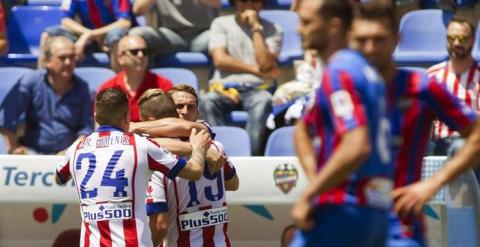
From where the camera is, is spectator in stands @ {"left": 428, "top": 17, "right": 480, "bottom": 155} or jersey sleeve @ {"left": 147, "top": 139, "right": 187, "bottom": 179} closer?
jersey sleeve @ {"left": 147, "top": 139, "right": 187, "bottom": 179}

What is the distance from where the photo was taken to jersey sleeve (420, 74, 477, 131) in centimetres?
495

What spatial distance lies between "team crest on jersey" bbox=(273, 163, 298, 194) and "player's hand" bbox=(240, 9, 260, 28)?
7.61 ft

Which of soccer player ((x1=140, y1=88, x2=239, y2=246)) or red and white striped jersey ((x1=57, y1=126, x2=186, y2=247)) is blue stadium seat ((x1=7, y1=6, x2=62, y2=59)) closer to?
soccer player ((x1=140, y1=88, x2=239, y2=246))

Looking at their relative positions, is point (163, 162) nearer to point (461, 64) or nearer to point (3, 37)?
point (461, 64)

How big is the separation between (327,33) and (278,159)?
3.68 m

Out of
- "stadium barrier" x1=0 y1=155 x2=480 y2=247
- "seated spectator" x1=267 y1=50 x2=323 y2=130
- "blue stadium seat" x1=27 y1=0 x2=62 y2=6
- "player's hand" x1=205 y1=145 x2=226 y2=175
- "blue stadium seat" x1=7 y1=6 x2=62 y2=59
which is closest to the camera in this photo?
"player's hand" x1=205 y1=145 x2=226 y2=175

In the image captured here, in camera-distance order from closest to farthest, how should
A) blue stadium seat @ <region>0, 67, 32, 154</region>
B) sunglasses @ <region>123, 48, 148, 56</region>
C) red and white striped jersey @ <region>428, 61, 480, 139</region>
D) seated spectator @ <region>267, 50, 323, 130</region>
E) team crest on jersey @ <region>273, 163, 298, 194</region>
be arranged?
team crest on jersey @ <region>273, 163, 298, 194</region>, red and white striped jersey @ <region>428, 61, 480, 139</region>, seated spectator @ <region>267, 50, 323, 130</region>, sunglasses @ <region>123, 48, 148, 56</region>, blue stadium seat @ <region>0, 67, 32, 154</region>

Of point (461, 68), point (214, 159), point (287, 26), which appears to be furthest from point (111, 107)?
point (287, 26)

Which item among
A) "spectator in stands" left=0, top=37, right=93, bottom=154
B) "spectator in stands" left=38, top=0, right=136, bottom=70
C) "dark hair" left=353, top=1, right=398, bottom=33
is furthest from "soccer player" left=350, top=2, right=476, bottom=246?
"spectator in stands" left=38, top=0, right=136, bottom=70

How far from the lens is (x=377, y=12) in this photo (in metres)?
4.67

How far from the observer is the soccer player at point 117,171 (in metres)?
6.34

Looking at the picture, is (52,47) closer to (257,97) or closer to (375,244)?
(257,97)

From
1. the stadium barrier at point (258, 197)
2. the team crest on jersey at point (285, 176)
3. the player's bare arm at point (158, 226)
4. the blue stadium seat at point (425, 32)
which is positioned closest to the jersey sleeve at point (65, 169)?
the player's bare arm at point (158, 226)

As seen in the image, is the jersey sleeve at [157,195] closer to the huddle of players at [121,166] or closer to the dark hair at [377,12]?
the huddle of players at [121,166]
